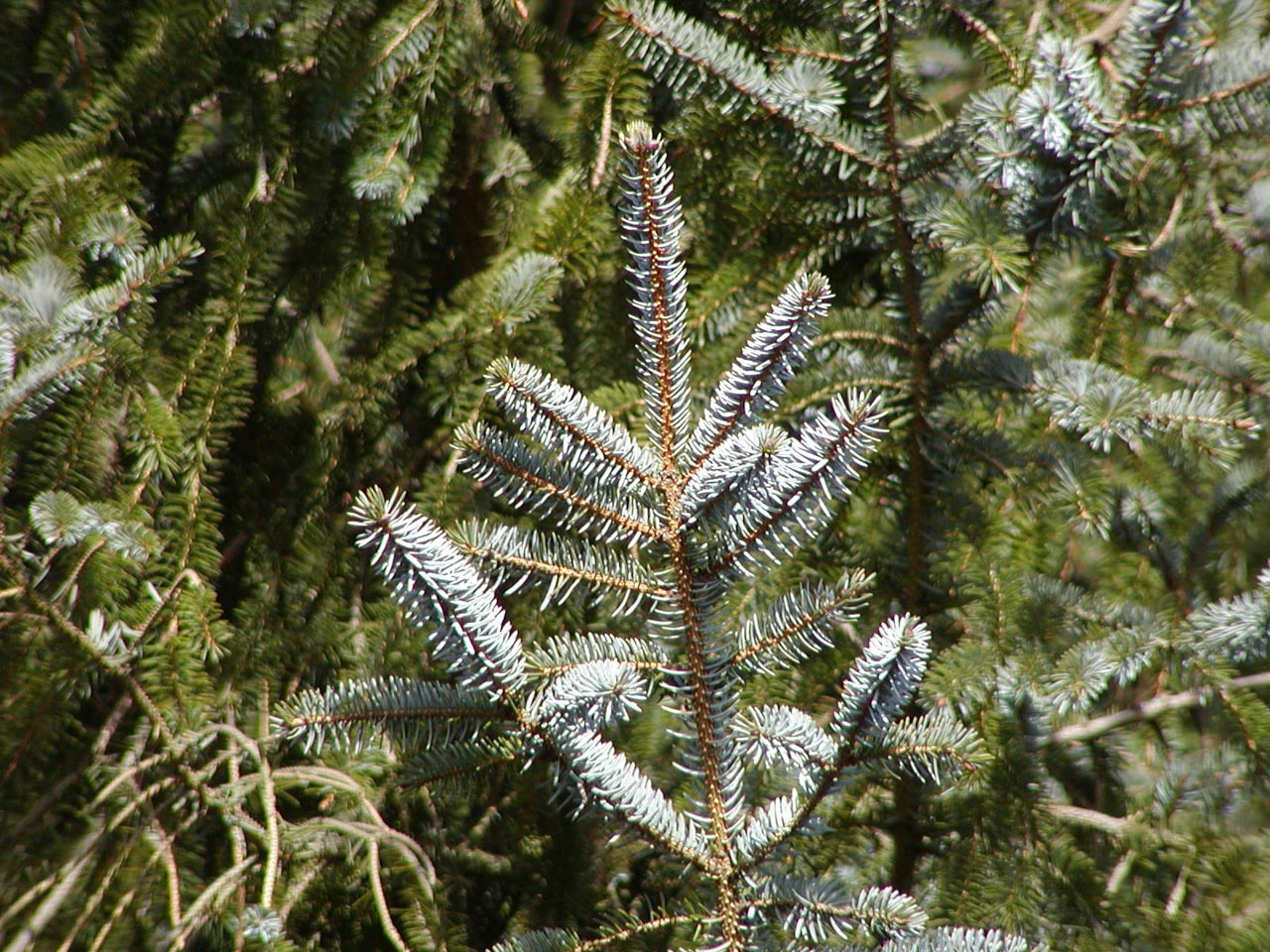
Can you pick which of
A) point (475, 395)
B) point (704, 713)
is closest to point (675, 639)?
point (704, 713)

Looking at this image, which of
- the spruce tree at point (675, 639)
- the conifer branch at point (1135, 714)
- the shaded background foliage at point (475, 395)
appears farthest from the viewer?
the conifer branch at point (1135, 714)

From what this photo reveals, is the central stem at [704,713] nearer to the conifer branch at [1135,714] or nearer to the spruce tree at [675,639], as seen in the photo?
the spruce tree at [675,639]

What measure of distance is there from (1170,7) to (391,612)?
31.1 inches

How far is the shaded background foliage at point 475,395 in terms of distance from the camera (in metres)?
0.72

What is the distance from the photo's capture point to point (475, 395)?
2.83 ft

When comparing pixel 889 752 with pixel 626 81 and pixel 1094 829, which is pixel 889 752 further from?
pixel 626 81

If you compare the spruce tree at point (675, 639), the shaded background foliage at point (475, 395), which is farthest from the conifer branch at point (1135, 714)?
the spruce tree at point (675, 639)

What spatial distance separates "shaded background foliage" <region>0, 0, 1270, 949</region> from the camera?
2.36ft

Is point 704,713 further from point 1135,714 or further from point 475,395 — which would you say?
point 1135,714

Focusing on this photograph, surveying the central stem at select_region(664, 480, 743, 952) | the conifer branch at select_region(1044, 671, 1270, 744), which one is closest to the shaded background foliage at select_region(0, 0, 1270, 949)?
the conifer branch at select_region(1044, 671, 1270, 744)

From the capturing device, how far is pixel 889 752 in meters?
0.57

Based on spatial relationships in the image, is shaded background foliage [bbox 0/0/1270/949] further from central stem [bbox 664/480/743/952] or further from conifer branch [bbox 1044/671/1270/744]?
central stem [bbox 664/480/743/952]

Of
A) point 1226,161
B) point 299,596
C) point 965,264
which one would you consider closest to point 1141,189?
point 965,264

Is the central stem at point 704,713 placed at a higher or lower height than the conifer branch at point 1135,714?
lower
